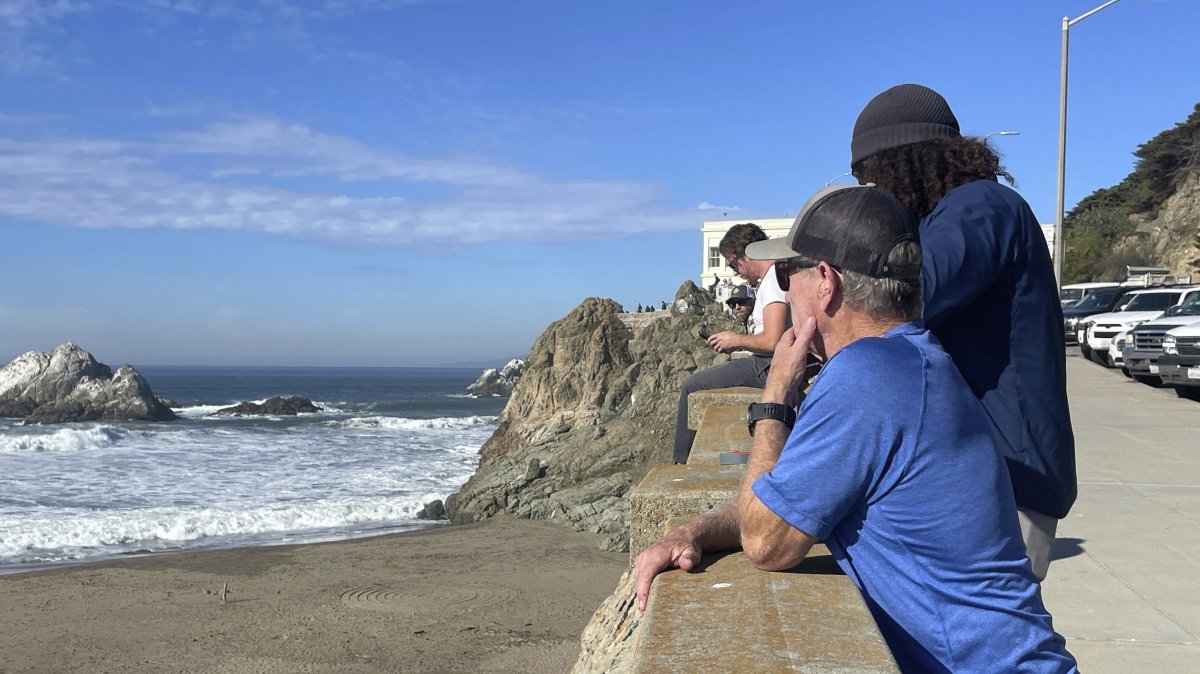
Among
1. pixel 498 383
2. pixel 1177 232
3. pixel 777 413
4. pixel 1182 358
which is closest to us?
pixel 777 413

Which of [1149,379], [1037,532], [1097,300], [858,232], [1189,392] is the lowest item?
[1037,532]

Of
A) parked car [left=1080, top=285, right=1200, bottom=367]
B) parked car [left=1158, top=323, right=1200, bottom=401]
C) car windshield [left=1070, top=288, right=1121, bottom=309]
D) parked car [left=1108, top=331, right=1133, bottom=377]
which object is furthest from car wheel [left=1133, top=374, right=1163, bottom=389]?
car windshield [left=1070, top=288, right=1121, bottom=309]

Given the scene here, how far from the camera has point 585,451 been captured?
20312mm

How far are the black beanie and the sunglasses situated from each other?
0.68 meters

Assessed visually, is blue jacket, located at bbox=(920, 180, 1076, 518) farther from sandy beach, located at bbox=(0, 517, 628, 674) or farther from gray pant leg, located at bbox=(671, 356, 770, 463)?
sandy beach, located at bbox=(0, 517, 628, 674)

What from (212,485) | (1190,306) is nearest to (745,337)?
(1190,306)

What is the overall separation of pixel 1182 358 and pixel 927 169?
16.6 meters

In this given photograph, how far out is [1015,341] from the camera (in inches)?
103

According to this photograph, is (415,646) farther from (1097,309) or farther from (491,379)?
(491,379)

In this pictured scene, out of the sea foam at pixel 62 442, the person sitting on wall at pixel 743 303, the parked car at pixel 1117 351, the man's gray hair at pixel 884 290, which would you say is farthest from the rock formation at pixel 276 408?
the man's gray hair at pixel 884 290

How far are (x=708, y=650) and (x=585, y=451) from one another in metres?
18.6

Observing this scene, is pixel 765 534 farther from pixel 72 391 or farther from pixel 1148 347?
pixel 72 391

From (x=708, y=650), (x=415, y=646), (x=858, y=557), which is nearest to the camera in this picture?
(x=708, y=650)

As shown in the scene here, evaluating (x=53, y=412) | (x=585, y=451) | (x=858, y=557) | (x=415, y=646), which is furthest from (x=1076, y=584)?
(x=53, y=412)
